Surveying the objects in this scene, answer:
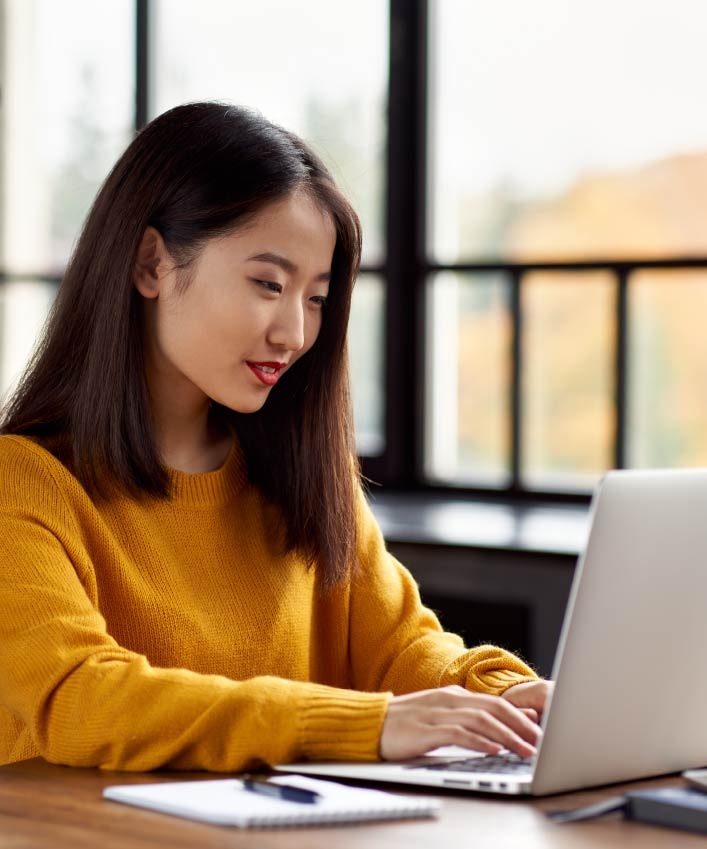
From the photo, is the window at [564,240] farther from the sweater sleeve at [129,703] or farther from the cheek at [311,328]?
the sweater sleeve at [129,703]

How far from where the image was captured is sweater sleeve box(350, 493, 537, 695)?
66.2 inches

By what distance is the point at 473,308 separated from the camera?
3811mm

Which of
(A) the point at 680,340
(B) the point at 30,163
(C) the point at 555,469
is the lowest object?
(C) the point at 555,469

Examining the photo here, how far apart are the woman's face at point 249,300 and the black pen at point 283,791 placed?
1.78ft

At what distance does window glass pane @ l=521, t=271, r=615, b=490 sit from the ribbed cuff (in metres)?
2.30

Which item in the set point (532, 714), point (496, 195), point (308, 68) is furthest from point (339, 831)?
point (308, 68)

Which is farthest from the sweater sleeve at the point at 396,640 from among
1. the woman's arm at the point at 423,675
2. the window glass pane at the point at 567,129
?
the window glass pane at the point at 567,129

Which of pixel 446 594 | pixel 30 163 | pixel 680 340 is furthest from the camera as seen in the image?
pixel 30 163

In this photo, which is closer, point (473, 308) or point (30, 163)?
point (473, 308)

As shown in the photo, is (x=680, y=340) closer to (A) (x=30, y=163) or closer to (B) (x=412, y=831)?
(A) (x=30, y=163)

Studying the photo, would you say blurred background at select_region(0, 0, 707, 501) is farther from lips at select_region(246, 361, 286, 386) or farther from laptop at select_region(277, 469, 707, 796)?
laptop at select_region(277, 469, 707, 796)

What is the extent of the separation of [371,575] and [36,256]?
2.98 metres

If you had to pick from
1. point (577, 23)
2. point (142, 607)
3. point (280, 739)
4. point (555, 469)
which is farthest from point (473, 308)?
point (280, 739)

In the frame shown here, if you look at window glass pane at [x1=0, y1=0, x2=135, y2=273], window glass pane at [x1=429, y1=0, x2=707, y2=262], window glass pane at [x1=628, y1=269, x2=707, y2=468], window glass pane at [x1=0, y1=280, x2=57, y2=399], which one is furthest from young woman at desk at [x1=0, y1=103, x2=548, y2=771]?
window glass pane at [x1=0, y1=280, x2=57, y2=399]
